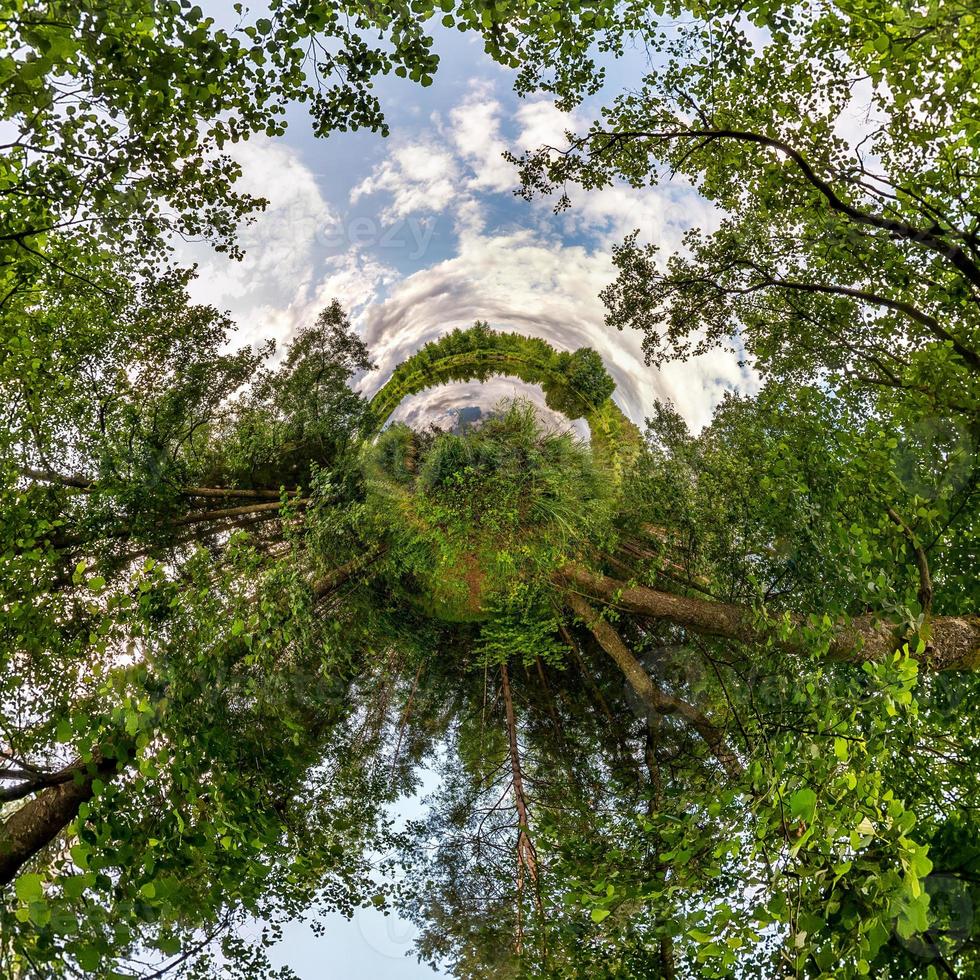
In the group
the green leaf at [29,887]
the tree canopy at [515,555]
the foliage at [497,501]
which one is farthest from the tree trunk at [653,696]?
the green leaf at [29,887]

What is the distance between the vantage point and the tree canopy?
13.9 feet

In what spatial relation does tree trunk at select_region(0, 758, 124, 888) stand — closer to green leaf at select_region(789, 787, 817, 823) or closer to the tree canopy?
the tree canopy

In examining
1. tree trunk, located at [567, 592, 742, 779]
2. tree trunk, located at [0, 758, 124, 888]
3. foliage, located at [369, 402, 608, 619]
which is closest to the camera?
tree trunk, located at [0, 758, 124, 888]

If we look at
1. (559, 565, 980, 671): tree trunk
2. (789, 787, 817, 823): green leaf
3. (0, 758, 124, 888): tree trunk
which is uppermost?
(559, 565, 980, 671): tree trunk

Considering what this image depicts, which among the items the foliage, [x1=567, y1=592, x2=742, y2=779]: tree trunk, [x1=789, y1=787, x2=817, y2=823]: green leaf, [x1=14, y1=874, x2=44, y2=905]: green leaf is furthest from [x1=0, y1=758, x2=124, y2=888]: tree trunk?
[x1=567, y1=592, x2=742, y2=779]: tree trunk

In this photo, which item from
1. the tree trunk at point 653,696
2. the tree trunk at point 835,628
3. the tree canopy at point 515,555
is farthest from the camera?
the tree trunk at point 653,696

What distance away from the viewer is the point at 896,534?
6773 mm

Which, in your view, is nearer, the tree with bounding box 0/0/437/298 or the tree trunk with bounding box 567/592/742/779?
the tree with bounding box 0/0/437/298

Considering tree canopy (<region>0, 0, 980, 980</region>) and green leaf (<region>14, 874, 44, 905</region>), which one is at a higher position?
tree canopy (<region>0, 0, 980, 980</region>)

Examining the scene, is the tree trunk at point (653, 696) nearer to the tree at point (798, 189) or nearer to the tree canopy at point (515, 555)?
the tree canopy at point (515, 555)

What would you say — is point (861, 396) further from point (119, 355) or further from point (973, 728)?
point (119, 355)

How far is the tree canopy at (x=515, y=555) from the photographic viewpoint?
4246 mm

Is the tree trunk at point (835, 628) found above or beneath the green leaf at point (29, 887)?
above

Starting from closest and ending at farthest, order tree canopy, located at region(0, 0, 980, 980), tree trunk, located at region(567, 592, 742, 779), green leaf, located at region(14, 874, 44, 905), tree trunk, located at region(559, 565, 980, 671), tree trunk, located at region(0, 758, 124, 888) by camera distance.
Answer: green leaf, located at region(14, 874, 44, 905)
tree canopy, located at region(0, 0, 980, 980)
tree trunk, located at region(0, 758, 124, 888)
tree trunk, located at region(559, 565, 980, 671)
tree trunk, located at region(567, 592, 742, 779)
